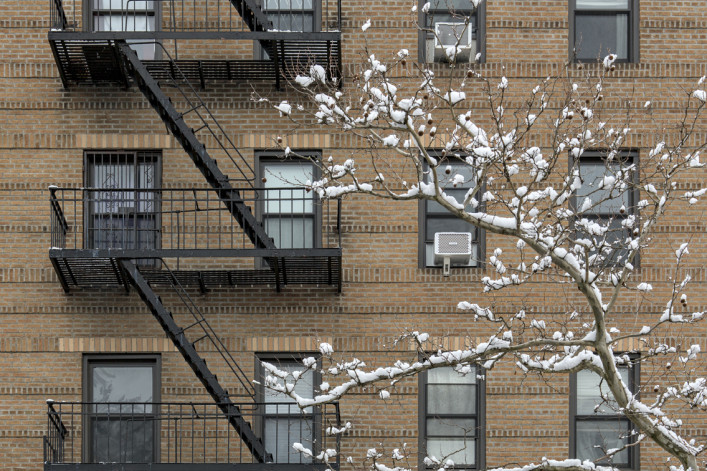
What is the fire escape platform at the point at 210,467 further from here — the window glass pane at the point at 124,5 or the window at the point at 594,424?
the window glass pane at the point at 124,5

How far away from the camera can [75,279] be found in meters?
18.0

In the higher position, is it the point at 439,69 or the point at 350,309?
the point at 439,69

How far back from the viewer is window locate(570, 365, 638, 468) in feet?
59.5

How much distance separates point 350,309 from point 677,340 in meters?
4.44

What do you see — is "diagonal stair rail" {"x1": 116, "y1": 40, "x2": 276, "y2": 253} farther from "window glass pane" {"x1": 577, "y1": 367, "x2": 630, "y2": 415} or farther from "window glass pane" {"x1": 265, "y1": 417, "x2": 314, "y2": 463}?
"window glass pane" {"x1": 577, "y1": 367, "x2": 630, "y2": 415}

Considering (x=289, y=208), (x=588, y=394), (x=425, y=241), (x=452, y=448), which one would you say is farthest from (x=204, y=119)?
(x=588, y=394)

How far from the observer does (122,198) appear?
1838 cm

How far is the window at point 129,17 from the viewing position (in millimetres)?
18734

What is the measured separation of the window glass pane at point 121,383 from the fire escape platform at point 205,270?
1152 millimetres

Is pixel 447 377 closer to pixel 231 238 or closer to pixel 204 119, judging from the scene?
pixel 231 238

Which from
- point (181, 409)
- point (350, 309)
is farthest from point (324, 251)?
point (181, 409)

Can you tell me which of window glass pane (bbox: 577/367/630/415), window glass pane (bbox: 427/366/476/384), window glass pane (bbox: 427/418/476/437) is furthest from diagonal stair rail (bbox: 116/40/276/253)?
window glass pane (bbox: 577/367/630/415)

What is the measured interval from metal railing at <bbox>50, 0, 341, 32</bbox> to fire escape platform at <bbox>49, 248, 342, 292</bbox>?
326 centimetres

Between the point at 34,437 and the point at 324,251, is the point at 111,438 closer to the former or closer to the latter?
the point at 34,437
